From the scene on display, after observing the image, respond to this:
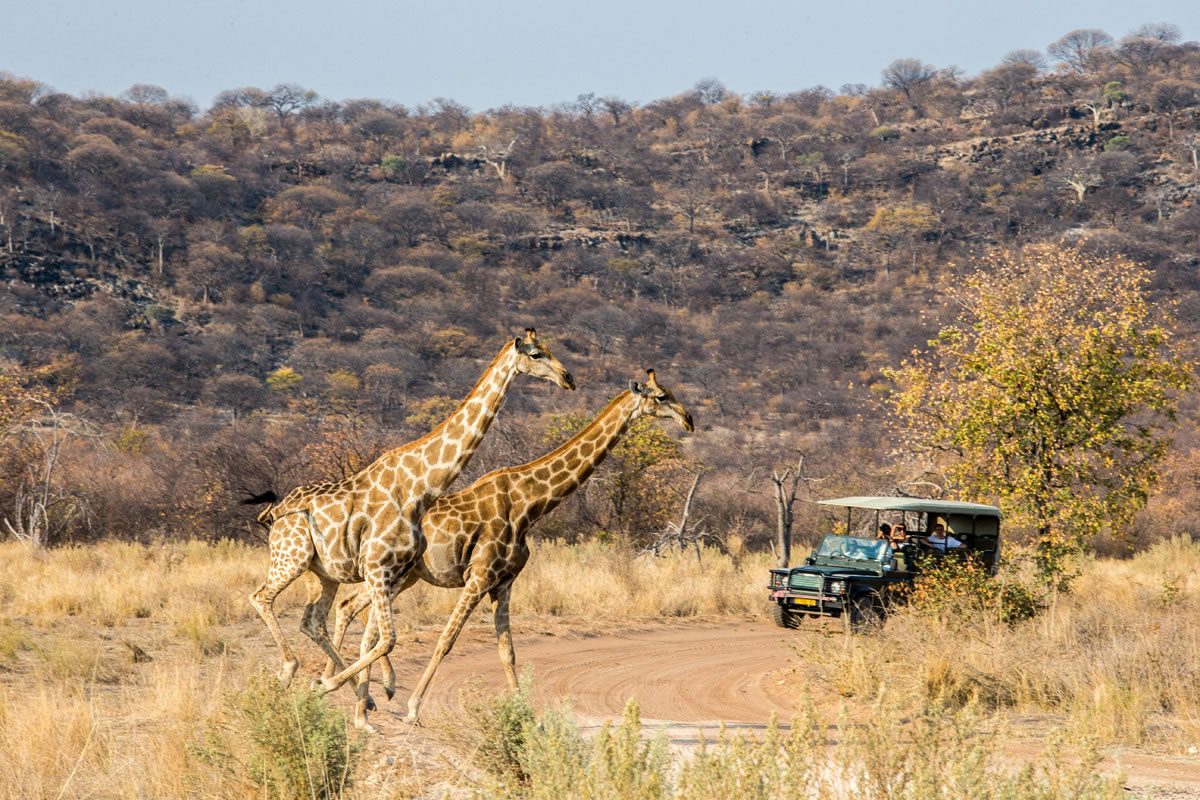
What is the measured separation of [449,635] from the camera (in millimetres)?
10320

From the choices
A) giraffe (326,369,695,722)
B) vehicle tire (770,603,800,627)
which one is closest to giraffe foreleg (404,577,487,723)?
giraffe (326,369,695,722)

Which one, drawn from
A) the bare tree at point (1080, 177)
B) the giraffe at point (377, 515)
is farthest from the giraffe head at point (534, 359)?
the bare tree at point (1080, 177)

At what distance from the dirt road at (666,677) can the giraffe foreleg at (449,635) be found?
0.86 ft

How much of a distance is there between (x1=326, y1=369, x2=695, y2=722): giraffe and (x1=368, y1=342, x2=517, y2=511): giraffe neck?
26.0 inches

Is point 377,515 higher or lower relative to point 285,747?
higher

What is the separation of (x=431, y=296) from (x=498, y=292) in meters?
3.70

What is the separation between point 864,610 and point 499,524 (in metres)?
8.55

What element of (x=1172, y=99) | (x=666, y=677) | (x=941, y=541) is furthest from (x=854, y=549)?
(x=1172, y=99)

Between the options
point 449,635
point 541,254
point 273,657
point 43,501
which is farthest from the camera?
point 541,254

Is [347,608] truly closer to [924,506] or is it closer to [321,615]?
[321,615]

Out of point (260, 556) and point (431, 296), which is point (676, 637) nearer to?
point (260, 556)

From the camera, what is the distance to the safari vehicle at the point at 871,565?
17969 millimetres

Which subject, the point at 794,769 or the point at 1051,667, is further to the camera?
the point at 1051,667

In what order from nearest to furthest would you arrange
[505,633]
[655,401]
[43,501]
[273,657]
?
[505,633], [655,401], [273,657], [43,501]
